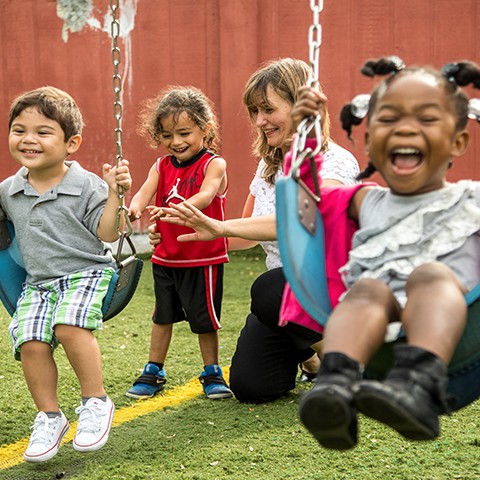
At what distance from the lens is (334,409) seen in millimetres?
2236

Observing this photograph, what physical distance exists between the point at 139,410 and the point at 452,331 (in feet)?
8.06

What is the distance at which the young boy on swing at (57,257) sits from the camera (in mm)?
3686

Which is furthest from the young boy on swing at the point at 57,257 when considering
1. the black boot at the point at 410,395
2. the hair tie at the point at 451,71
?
the black boot at the point at 410,395

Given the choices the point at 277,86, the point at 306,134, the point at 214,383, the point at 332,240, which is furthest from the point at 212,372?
the point at 306,134

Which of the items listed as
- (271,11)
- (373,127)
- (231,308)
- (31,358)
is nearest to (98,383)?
(31,358)

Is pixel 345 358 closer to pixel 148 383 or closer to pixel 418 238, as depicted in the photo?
pixel 418 238

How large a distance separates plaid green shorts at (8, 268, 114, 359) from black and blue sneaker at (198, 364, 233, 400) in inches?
44.8

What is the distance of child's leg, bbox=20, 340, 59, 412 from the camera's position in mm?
3721

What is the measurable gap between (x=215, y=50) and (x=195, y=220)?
4.86 meters

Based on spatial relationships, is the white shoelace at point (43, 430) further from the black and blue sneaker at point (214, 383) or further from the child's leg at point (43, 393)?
the black and blue sneaker at point (214, 383)

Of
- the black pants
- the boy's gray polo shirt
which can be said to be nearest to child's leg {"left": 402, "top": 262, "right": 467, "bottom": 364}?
the boy's gray polo shirt

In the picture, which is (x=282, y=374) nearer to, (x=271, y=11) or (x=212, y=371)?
(x=212, y=371)

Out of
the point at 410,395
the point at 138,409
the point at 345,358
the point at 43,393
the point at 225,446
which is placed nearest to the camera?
the point at 410,395

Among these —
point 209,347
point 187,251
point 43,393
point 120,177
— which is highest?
point 120,177
